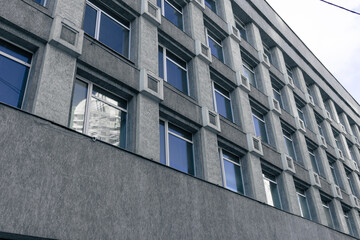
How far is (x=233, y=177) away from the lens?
511 inches

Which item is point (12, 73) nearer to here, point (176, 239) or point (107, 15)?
point (107, 15)

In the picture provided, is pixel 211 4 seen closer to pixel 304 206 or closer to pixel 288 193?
pixel 288 193

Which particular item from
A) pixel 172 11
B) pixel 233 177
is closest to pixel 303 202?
pixel 233 177

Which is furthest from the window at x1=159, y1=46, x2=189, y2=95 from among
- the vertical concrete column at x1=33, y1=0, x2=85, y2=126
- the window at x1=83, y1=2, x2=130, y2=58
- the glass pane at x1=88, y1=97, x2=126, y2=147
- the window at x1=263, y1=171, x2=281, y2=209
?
the window at x1=263, y1=171, x2=281, y2=209

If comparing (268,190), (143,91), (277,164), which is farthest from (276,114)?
(143,91)

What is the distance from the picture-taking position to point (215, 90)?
1459 centimetres

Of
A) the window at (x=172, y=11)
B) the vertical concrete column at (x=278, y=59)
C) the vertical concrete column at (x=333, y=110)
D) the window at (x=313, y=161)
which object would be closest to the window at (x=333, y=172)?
the window at (x=313, y=161)

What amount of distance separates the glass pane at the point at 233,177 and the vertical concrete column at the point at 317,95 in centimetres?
1345

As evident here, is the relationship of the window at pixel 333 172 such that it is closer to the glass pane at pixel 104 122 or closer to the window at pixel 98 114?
the window at pixel 98 114

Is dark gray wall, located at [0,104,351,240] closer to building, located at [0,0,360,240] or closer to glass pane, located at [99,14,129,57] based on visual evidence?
building, located at [0,0,360,240]

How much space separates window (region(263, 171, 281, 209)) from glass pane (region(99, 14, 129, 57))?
8012 millimetres

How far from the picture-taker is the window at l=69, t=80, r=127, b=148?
8891mm

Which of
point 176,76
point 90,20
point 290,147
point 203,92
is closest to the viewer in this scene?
point 90,20

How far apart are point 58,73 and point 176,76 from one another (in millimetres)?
5413
